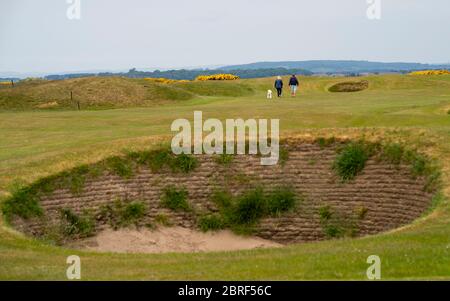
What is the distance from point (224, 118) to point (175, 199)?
7920 mm

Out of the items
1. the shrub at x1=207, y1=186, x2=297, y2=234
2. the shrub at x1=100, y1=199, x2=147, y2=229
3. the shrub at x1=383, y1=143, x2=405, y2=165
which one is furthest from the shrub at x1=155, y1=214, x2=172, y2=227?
the shrub at x1=383, y1=143, x2=405, y2=165

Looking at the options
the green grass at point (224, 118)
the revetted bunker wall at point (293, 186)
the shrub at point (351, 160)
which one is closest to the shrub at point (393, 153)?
the revetted bunker wall at point (293, 186)

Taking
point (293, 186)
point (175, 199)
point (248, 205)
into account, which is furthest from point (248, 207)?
point (175, 199)

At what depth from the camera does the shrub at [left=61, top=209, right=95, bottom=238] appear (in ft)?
87.0

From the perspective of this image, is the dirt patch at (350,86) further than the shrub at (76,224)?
Yes

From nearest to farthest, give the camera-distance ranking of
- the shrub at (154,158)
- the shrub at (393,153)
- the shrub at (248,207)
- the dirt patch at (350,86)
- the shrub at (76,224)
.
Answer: the shrub at (76,224) < the shrub at (393,153) < the shrub at (248,207) < the shrub at (154,158) < the dirt patch at (350,86)

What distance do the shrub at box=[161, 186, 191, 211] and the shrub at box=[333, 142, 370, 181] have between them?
666 cm

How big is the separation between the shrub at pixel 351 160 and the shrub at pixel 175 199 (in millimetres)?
6665

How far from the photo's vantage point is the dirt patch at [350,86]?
71.2 metres

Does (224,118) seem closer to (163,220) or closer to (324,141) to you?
(324,141)

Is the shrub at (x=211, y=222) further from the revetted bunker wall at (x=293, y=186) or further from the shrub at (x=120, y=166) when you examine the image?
the shrub at (x=120, y=166)

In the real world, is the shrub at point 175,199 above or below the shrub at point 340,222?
above

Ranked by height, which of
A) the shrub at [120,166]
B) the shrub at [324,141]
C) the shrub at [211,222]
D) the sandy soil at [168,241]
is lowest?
the sandy soil at [168,241]
